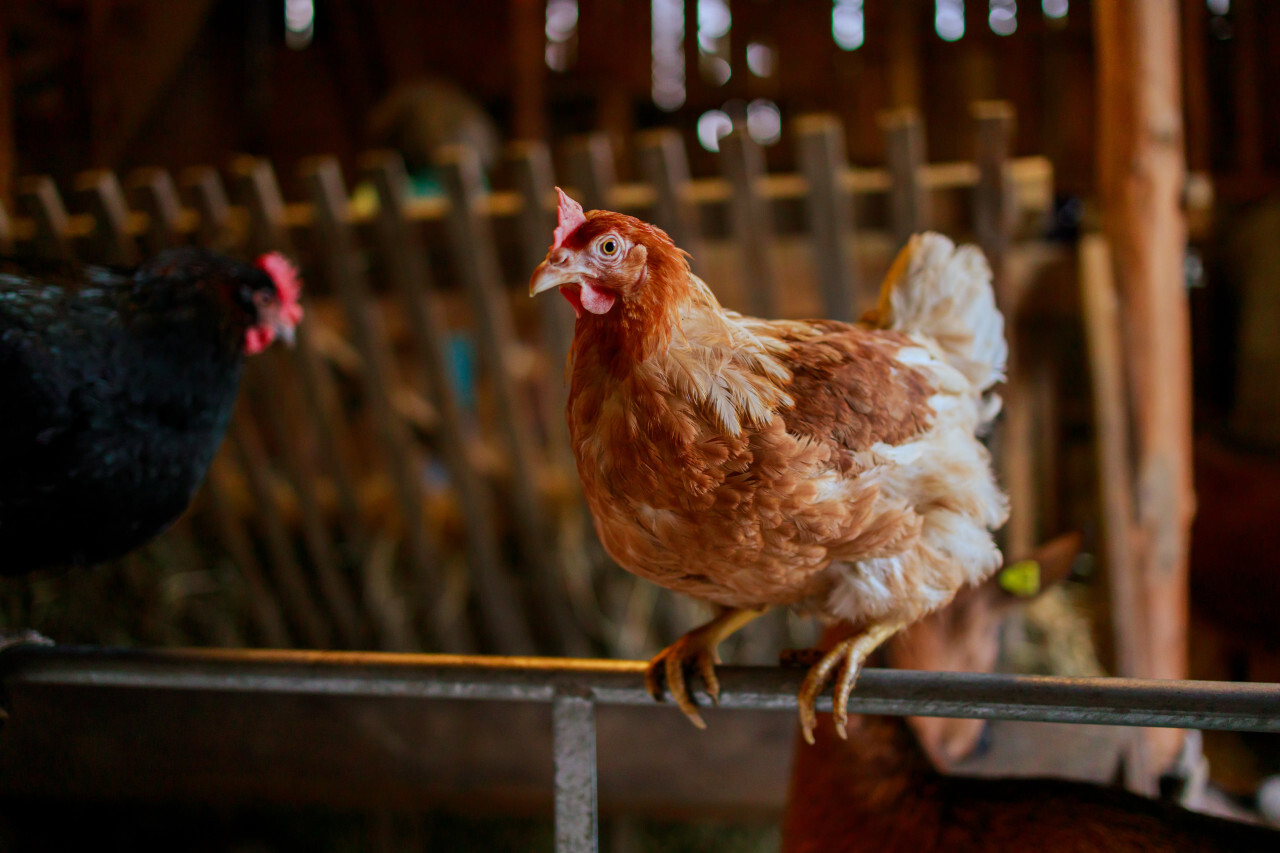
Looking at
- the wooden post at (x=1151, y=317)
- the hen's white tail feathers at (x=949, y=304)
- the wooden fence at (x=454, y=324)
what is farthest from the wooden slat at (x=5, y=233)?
the wooden post at (x=1151, y=317)

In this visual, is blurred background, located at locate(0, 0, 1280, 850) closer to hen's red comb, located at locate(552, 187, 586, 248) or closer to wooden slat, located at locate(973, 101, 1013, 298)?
wooden slat, located at locate(973, 101, 1013, 298)

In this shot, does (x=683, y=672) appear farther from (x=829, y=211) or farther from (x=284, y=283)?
(x=829, y=211)

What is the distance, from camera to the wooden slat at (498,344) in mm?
1958

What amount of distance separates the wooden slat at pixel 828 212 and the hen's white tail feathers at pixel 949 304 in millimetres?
787

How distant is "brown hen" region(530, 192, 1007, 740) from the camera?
0.75 meters

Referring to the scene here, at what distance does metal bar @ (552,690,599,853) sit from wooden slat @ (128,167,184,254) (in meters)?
1.86

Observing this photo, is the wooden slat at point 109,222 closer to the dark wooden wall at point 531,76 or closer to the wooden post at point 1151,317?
the dark wooden wall at point 531,76

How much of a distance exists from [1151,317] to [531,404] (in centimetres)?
238

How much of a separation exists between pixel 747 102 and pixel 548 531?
2446 mm

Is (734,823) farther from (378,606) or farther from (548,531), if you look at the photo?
(378,606)

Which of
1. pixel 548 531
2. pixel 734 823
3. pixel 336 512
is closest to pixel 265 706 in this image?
pixel 336 512

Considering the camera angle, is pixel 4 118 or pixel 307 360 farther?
pixel 4 118

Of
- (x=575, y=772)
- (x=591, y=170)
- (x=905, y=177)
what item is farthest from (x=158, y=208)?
(x=575, y=772)

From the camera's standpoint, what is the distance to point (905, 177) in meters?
1.83
